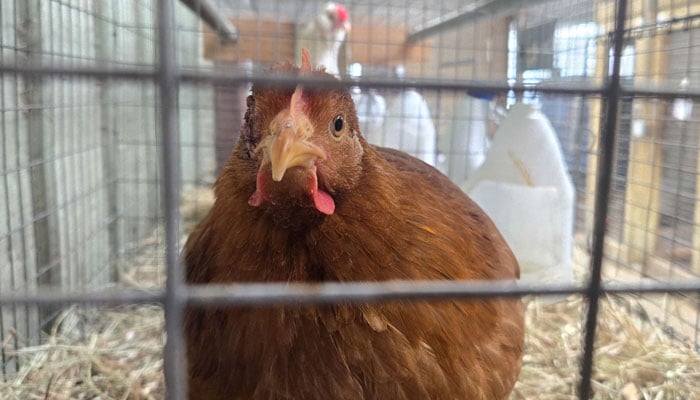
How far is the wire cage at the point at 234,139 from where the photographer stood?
0.53m

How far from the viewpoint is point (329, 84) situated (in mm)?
492

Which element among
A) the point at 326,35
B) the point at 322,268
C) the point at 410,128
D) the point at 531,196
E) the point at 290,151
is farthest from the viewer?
the point at 326,35

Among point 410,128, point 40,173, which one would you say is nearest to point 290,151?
point 40,173

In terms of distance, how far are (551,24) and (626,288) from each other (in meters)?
2.59

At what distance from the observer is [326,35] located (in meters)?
3.52

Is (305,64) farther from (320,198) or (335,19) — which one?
(335,19)

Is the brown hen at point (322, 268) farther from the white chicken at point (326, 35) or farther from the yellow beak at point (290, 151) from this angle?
the white chicken at point (326, 35)

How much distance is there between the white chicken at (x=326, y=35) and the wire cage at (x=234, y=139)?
0.43ft

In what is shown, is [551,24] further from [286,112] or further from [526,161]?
[286,112]

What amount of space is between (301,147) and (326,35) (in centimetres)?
288

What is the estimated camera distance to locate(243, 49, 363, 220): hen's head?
2.64 feet

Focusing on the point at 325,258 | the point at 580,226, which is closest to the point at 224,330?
the point at 325,258

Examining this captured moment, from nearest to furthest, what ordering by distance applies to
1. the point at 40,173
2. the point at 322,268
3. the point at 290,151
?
the point at 290,151 → the point at 322,268 → the point at 40,173

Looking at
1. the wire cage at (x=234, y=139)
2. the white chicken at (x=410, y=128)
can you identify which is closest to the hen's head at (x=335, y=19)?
the wire cage at (x=234, y=139)
